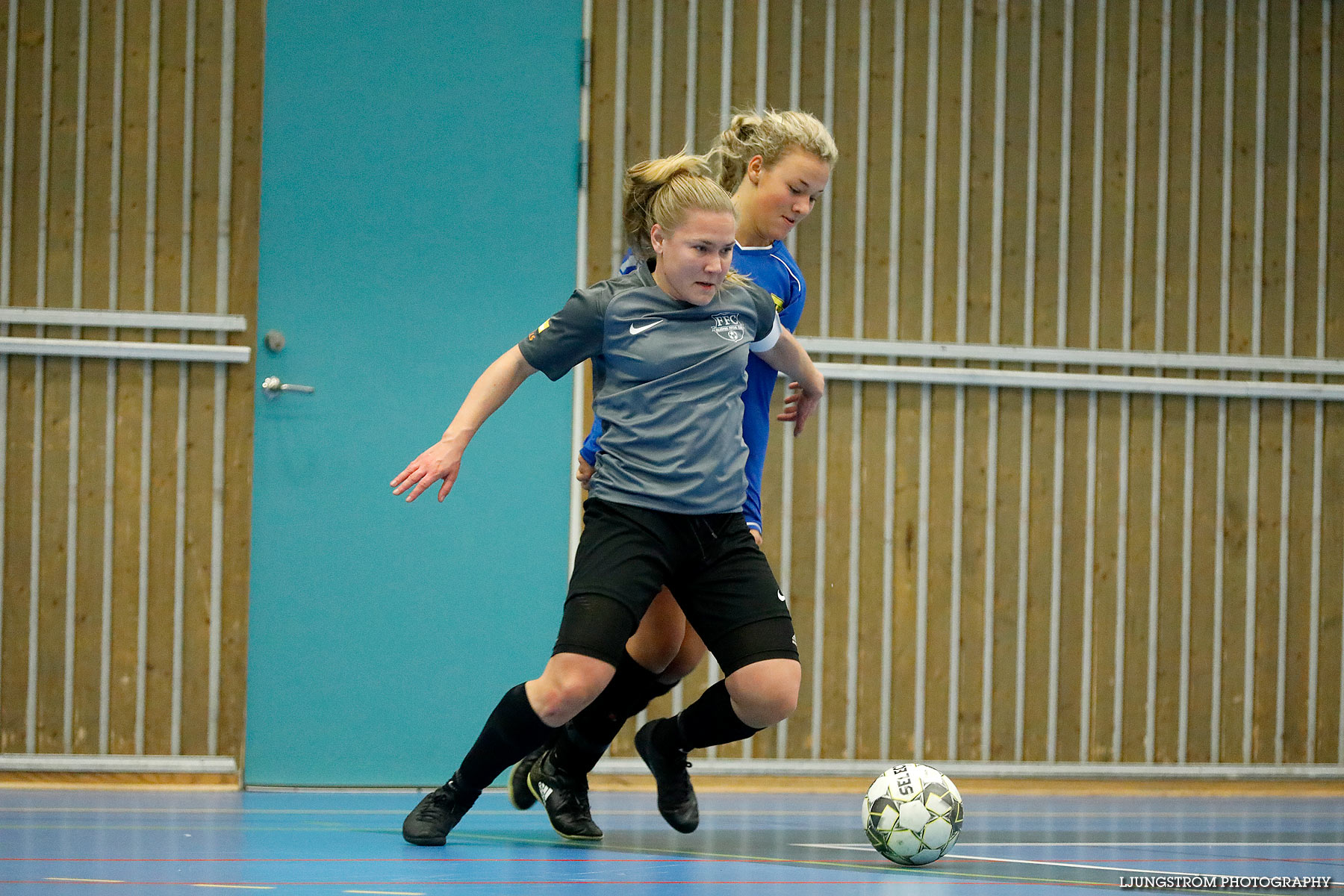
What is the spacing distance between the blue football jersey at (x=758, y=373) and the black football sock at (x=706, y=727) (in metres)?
0.43

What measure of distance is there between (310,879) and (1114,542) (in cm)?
371

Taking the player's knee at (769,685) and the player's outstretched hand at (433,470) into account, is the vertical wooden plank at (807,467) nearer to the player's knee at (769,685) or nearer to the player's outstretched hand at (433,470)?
the player's knee at (769,685)

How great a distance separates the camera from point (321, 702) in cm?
475

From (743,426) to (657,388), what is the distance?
47 cm

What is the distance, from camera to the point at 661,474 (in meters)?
2.76

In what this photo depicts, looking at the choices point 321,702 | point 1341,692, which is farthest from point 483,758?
point 1341,692

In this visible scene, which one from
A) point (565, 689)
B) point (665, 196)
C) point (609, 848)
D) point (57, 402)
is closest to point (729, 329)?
point (665, 196)

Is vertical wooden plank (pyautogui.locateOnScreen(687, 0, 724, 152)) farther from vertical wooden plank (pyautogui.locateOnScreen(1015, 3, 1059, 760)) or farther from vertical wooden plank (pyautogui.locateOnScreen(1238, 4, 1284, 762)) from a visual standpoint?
vertical wooden plank (pyautogui.locateOnScreen(1238, 4, 1284, 762))

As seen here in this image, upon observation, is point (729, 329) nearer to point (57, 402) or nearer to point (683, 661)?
point (683, 661)

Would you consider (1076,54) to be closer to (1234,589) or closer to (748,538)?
(1234,589)

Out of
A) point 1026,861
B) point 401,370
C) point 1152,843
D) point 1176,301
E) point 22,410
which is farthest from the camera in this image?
point 1176,301

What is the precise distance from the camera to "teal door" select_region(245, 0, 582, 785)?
476cm

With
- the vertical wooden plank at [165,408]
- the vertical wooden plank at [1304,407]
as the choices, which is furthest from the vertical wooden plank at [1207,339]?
the vertical wooden plank at [165,408]

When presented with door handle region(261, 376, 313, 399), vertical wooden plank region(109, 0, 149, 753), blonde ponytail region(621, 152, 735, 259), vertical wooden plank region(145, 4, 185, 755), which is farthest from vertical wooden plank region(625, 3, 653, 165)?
blonde ponytail region(621, 152, 735, 259)
